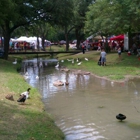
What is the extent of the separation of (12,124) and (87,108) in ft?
15.9

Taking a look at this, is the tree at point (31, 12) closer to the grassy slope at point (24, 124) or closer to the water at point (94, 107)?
the water at point (94, 107)

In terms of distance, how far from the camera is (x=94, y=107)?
13.1 m

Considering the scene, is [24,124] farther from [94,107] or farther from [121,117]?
[94,107]

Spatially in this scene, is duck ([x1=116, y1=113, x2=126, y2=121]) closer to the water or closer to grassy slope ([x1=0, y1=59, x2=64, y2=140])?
the water

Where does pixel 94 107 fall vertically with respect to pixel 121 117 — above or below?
below

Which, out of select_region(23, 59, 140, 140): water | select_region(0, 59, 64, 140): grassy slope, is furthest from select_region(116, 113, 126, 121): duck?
select_region(0, 59, 64, 140): grassy slope

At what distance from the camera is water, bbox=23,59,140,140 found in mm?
9688

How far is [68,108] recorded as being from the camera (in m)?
13.0

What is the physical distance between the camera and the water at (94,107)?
9688 millimetres

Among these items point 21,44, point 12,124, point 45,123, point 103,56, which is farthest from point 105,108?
point 21,44

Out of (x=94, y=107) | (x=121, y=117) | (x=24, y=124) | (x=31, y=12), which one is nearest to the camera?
(x=24, y=124)

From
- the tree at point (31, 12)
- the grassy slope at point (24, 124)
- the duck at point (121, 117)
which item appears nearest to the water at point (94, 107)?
the duck at point (121, 117)

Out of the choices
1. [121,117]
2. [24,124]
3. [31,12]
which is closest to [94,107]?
[121,117]

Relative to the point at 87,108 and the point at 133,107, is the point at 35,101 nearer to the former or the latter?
the point at 87,108
